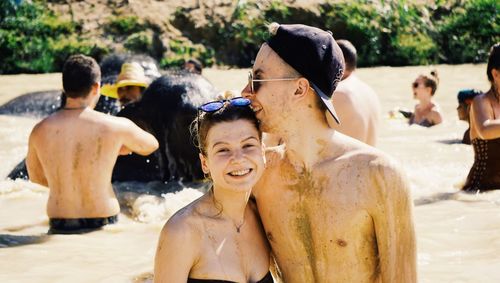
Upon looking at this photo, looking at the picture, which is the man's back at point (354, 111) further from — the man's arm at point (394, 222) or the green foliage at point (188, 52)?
the green foliage at point (188, 52)

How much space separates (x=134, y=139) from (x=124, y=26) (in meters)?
12.4

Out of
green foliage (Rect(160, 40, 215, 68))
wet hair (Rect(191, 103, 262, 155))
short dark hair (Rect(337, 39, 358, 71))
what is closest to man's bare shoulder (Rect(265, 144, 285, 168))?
wet hair (Rect(191, 103, 262, 155))

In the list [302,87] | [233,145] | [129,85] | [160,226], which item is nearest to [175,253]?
[233,145]

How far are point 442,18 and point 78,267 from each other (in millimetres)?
16041

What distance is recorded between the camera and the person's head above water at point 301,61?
289 cm

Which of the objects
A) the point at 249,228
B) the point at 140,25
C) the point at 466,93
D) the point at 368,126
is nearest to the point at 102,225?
the point at 368,126

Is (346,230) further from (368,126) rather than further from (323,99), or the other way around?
(368,126)

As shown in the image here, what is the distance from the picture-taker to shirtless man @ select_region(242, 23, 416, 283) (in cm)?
290

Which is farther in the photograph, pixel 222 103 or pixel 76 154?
pixel 76 154

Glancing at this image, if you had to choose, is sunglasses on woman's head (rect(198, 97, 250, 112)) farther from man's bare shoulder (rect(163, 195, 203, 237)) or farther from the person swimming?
the person swimming

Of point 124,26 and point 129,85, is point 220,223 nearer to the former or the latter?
point 129,85

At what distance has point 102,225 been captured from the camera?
19.2ft

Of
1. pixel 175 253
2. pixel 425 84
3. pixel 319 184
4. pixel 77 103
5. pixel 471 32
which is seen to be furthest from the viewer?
pixel 471 32

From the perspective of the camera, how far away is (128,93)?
8750 mm
